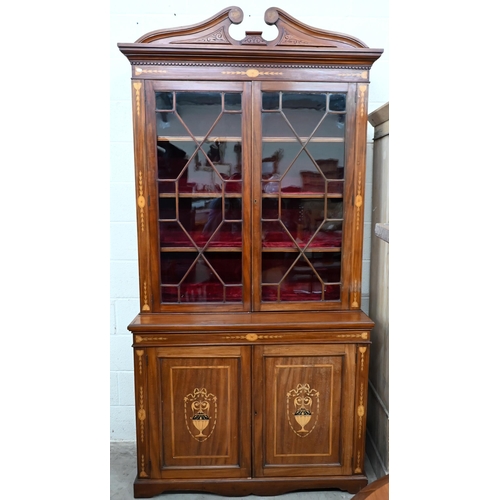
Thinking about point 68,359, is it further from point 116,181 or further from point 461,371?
point 116,181

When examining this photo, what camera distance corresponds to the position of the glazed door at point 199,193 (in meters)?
1.57

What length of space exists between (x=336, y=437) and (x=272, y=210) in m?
1.02

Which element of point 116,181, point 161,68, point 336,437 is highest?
point 161,68

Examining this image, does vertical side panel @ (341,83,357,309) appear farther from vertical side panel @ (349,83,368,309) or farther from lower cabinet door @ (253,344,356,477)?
lower cabinet door @ (253,344,356,477)

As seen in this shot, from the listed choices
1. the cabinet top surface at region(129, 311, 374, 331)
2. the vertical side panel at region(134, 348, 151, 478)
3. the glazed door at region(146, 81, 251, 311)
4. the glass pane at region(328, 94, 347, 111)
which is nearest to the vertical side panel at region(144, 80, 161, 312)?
the glazed door at region(146, 81, 251, 311)

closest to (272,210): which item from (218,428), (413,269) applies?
(218,428)

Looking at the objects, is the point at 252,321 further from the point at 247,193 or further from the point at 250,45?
the point at 250,45

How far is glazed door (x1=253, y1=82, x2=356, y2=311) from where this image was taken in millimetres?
1585

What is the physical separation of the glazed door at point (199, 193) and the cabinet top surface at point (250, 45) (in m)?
0.11

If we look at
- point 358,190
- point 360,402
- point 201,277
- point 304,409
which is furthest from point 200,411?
point 358,190

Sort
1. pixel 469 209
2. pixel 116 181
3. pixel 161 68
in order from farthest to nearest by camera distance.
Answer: pixel 116 181
pixel 161 68
pixel 469 209

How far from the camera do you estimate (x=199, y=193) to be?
164cm

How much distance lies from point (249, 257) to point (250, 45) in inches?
33.8

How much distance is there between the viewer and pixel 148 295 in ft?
5.39
